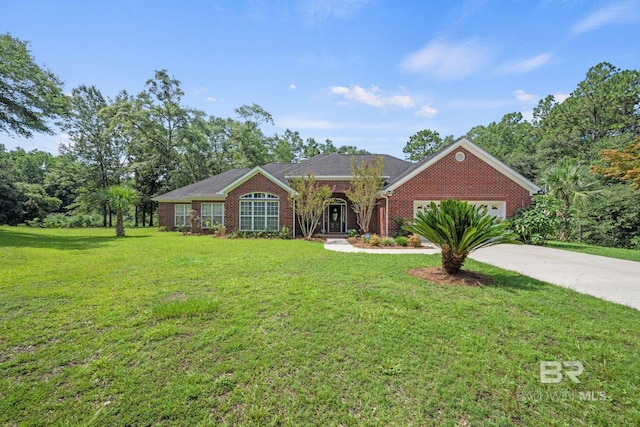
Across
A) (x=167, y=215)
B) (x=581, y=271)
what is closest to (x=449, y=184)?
(x=581, y=271)

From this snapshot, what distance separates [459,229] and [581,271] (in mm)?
4479

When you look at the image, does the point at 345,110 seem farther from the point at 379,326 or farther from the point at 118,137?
the point at 118,137

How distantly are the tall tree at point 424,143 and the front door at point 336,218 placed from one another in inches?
1196

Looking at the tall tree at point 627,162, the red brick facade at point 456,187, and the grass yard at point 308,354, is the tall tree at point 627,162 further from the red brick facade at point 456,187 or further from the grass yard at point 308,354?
the grass yard at point 308,354

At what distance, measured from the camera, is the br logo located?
118 inches

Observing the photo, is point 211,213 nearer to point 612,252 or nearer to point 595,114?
point 612,252

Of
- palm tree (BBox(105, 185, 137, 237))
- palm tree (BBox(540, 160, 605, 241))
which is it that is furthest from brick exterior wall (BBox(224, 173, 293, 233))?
palm tree (BBox(540, 160, 605, 241))

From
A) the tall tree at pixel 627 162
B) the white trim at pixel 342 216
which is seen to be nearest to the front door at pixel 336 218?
the white trim at pixel 342 216

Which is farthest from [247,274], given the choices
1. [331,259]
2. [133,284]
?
[331,259]

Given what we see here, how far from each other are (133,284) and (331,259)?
5693 mm

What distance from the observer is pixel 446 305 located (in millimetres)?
5074

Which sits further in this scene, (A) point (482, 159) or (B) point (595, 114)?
(B) point (595, 114)

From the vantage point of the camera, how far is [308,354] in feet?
11.2

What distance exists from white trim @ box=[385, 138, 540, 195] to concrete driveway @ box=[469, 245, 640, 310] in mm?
5269
